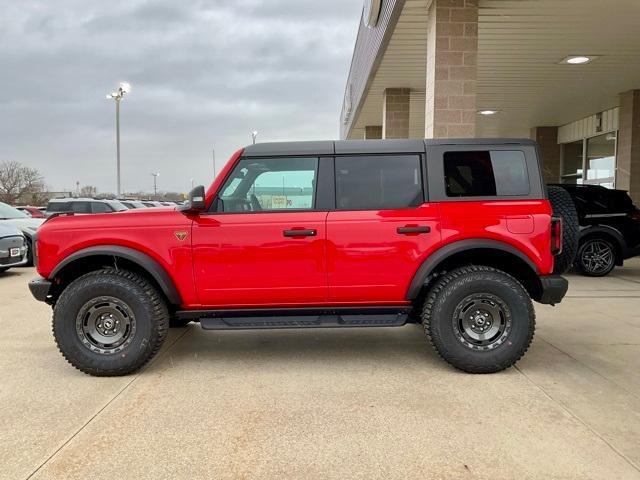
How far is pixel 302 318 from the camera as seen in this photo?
4.38 meters

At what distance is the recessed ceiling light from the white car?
11602mm

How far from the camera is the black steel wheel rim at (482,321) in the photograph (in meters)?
4.24

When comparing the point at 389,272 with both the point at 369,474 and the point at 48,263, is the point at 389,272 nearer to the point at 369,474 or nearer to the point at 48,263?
the point at 369,474

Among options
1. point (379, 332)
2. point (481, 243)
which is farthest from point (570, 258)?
point (379, 332)

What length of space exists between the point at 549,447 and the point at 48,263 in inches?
153

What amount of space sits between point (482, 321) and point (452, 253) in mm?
631

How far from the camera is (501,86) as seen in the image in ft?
43.9

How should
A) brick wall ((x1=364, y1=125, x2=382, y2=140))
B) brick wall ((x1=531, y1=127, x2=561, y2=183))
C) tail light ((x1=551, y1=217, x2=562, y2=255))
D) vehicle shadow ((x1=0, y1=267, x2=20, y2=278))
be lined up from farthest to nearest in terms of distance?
brick wall ((x1=531, y1=127, x2=561, y2=183)) → brick wall ((x1=364, y1=125, x2=382, y2=140)) → vehicle shadow ((x1=0, y1=267, x2=20, y2=278)) → tail light ((x1=551, y1=217, x2=562, y2=255))

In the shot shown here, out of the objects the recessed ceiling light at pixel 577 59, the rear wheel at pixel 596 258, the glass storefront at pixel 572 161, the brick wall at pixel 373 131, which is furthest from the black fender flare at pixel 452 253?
the glass storefront at pixel 572 161

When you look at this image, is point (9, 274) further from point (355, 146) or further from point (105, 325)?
point (355, 146)

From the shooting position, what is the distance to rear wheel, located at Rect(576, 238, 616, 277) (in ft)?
31.0

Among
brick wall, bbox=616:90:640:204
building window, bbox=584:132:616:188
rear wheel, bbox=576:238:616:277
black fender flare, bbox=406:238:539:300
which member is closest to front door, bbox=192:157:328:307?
black fender flare, bbox=406:238:539:300

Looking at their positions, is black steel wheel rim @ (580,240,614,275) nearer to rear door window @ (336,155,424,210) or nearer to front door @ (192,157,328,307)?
rear door window @ (336,155,424,210)

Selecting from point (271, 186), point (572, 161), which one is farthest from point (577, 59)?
point (572, 161)
